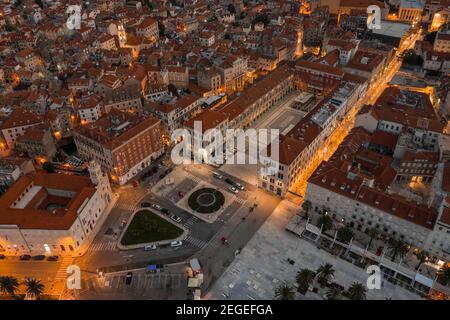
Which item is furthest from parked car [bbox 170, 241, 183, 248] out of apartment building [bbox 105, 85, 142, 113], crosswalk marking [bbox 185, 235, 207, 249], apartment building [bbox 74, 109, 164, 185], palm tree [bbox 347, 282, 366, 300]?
apartment building [bbox 105, 85, 142, 113]

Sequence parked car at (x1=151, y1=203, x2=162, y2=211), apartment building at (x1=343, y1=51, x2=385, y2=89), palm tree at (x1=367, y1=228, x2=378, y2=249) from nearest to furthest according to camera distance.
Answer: palm tree at (x1=367, y1=228, x2=378, y2=249) → parked car at (x1=151, y1=203, x2=162, y2=211) → apartment building at (x1=343, y1=51, x2=385, y2=89)

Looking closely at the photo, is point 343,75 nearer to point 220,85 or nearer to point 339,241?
point 220,85

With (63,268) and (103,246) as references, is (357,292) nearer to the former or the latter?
(103,246)

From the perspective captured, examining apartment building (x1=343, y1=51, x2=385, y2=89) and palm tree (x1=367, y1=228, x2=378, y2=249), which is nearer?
palm tree (x1=367, y1=228, x2=378, y2=249)

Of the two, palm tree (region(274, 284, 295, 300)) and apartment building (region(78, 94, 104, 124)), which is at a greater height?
apartment building (region(78, 94, 104, 124))

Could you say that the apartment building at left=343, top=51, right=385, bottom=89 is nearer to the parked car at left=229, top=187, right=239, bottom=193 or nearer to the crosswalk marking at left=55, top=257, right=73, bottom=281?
the parked car at left=229, top=187, right=239, bottom=193

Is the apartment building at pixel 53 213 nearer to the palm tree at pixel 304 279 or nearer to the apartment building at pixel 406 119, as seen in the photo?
the palm tree at pixel 304 279

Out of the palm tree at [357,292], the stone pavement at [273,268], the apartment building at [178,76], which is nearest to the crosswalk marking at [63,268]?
the stone pavement at [273,268]

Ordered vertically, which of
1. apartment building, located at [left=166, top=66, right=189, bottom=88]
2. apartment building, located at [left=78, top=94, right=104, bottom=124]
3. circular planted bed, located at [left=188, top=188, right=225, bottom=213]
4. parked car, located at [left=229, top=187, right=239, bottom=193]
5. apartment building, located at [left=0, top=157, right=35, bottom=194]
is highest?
apartment building, located at [left=166, top=66, right=189, bottom=88]
